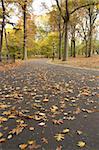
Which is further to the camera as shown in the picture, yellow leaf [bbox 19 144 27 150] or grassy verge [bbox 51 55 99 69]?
grassy verge [bbox 51 55 99 69]

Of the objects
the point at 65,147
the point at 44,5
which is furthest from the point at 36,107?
the point at 44,5

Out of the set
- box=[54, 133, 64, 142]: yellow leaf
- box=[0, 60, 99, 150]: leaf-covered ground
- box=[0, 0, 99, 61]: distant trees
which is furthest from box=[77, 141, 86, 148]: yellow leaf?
box=[0, 0, 99, 61]: distant trees

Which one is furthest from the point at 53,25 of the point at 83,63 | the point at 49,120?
the point at 49,120

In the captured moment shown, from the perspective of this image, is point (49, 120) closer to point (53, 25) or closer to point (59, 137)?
point (59, 137)

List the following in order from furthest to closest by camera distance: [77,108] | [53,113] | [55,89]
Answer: [55,89] → [77,108] → [53,113]

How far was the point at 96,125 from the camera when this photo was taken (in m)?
5.15

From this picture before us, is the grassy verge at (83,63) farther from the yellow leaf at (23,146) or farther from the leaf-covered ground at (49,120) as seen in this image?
the yellow leaf at (23,146)

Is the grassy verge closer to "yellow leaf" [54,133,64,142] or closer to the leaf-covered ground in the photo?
the leaf-covered ground

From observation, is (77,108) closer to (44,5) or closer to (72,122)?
(72,122)

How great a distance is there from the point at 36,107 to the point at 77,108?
1064mm

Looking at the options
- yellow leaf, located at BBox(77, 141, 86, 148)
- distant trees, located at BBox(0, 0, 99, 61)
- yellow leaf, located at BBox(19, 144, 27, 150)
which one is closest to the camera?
yellow leaf, located at BBox(19, 144, 27, 150)

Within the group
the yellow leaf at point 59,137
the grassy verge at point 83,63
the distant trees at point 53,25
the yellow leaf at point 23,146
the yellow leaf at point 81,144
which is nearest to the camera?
the yellow leaf at point 23,146

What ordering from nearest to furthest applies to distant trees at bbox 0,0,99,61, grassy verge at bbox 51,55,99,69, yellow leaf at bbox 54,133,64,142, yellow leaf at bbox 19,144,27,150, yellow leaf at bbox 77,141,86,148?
yellow leaf at bbox 19,144,27,150, yellow leaf at bbox 77,141,86,148, yellow leaf at bbox 54,133,64,142, grassy verge at bbox 51,55,99,69, distant trees at bbox 0,0,99,61

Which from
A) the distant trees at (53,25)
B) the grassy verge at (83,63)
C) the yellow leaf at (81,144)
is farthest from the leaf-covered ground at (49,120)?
the distant trees at (53,25)
